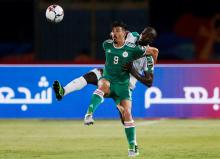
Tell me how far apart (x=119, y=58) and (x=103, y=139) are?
3.23 meters

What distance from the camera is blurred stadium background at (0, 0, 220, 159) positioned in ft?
48.5

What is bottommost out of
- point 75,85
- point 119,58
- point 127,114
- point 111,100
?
point 111,100

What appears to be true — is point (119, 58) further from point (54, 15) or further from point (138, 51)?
point (54, 15)

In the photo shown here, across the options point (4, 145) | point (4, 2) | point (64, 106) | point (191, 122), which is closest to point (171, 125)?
point (191, 122)

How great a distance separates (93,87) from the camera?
19.2 metres

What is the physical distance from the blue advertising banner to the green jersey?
628 cm

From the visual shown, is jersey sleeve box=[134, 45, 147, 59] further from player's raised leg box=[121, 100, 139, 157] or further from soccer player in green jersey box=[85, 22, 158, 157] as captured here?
player's raised leg box=[121, 100, 139, 157]

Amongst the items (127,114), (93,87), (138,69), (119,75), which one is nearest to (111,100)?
(93,87)

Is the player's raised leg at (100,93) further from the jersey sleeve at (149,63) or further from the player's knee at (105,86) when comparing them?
the jersey sleeve at (149,63)

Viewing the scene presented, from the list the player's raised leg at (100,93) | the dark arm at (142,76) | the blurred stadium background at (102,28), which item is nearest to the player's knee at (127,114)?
the player's raised leg at (100,93)

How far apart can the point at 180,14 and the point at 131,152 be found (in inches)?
548

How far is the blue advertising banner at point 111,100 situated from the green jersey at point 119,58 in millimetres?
6284

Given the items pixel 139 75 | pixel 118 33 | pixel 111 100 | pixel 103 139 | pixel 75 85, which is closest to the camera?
pixel 118 33

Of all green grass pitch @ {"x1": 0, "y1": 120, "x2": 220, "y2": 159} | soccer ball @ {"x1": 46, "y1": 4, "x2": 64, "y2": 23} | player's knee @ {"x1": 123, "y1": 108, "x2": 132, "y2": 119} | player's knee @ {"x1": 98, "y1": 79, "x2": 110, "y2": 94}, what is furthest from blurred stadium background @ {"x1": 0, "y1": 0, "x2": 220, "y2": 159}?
soccer ball @ {"x1": 46, "y1": 4, "x2": 64, "y2": 23}
